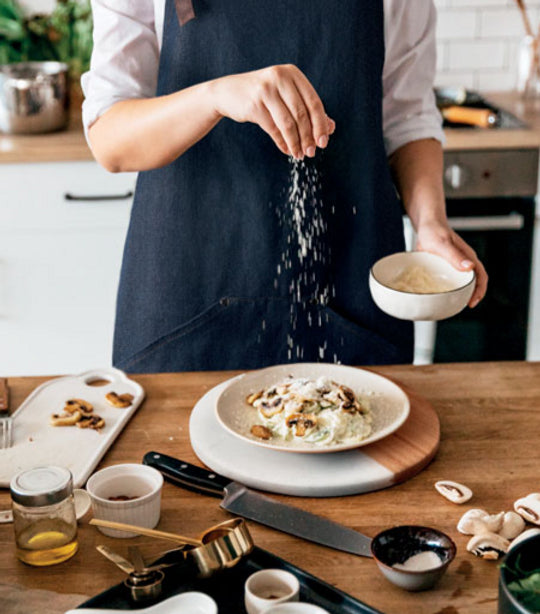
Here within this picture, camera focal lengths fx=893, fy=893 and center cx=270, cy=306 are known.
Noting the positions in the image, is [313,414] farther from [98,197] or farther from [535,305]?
[535,305]

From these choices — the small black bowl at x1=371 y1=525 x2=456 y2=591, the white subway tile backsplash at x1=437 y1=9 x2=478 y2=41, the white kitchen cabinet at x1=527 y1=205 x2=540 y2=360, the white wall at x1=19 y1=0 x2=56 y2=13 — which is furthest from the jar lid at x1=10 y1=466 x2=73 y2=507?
the white subway tile backsplash at x1=437 y1=9 x2=478 y2=41

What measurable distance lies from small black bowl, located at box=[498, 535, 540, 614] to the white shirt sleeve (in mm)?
1053

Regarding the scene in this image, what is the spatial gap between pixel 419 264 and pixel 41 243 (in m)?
1.49

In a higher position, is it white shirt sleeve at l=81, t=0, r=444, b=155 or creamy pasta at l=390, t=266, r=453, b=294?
white shirt sleeve at l=81, t=0, r=444, b=155

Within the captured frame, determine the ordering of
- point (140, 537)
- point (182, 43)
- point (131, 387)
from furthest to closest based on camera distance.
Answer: point (182, 43), point (131, 387), point (140, 537)

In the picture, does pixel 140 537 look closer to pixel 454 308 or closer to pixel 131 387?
pixel 131 387

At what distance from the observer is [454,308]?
128 centimetres

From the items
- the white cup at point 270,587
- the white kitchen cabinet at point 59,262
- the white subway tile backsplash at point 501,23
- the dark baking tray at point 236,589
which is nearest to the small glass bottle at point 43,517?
the dark baking tray at point 236,589

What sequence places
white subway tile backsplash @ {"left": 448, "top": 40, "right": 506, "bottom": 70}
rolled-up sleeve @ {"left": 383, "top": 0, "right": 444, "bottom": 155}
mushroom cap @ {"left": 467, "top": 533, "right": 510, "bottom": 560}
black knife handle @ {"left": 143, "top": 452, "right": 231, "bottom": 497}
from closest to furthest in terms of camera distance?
mushroom cap @ {"left": 467, "top": 533, "right": 510, "bottom": 560}
black knife handle @ {"left": 143, "top": 452, "right": 231, "bottom": 497}
rolled-up sleeve @ {"left": 383, "top": 0, "right": 444, "bottom": 155}
white subway tile backsplash @ {"left": 448, "top": 40, "right": 506, "bottom": 70}

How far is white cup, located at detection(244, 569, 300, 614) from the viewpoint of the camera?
85cm

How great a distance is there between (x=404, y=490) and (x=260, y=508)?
19cm

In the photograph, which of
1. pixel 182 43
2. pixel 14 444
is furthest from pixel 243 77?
pixel 14 444

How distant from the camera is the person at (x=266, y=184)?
1551 millimetres

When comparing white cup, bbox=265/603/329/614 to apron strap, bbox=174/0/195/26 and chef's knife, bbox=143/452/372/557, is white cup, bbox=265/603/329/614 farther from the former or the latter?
apron strap, bbox=174/0/195/26
